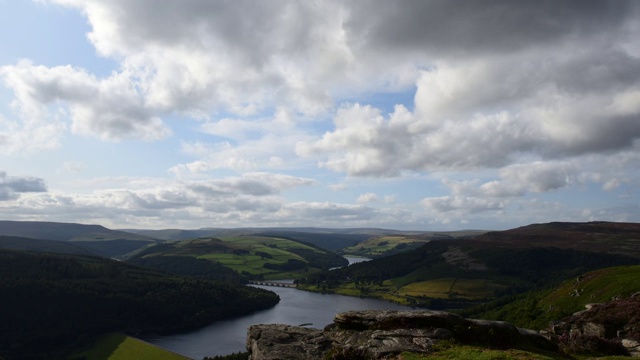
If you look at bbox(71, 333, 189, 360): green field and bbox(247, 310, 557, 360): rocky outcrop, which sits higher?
bbox(247, 310, 557, 360): rocky outcrop

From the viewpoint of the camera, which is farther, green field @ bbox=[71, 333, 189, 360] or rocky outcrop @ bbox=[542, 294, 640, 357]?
green field @ bbox=[71, 333, 189, 360]

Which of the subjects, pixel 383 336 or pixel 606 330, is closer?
pixel 383 336

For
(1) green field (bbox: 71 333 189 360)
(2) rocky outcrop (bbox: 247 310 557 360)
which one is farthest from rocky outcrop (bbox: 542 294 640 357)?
(1) green field (bbox: 71 333 189 360)

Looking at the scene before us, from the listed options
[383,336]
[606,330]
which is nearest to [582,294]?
[606,330]

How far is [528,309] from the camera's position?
112 metres

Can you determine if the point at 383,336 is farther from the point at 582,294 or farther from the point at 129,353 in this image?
the point at 129,353

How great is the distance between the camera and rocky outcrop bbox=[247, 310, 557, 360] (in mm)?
23938

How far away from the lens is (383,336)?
24.9 metres

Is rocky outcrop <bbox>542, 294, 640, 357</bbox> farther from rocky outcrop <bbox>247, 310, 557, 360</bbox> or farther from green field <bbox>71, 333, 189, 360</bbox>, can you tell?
green field <bbox>71, 333, 189, 360</bbox>

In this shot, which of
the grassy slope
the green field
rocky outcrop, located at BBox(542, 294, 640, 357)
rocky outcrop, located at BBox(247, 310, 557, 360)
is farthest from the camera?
the green field

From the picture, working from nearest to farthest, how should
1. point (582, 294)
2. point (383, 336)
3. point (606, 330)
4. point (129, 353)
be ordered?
point (383, 336)
point (606, 330)
point (582, 294)
point (129, 353)

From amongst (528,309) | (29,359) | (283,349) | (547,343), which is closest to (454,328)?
(547,343)

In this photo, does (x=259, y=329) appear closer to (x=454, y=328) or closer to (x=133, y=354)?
(x=454, y=328)

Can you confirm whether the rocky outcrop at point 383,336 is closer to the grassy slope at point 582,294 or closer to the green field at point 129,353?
the grassy slope at point 582,294
